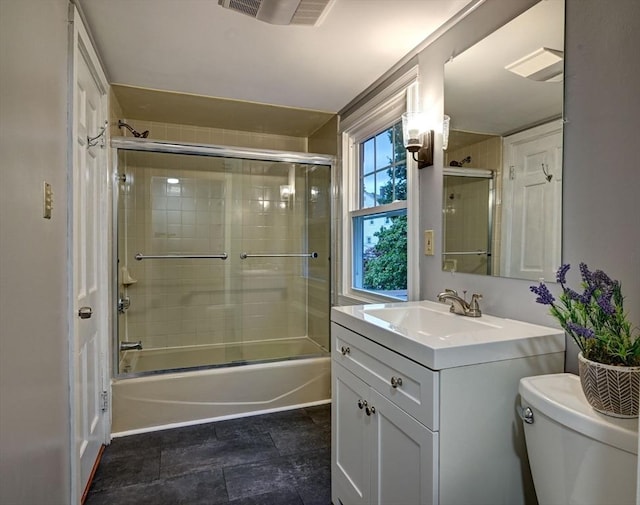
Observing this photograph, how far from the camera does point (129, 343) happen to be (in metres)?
2.81

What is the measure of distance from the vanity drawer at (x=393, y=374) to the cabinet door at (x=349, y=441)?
0.06 m

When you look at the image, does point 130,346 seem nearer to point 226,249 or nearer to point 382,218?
point 226,249

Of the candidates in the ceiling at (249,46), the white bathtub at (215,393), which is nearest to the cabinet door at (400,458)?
the white bathtub at (215,393)

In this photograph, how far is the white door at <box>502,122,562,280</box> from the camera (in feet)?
4.11

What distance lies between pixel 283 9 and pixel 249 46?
16.7 inches

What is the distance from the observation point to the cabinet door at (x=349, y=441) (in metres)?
1.38

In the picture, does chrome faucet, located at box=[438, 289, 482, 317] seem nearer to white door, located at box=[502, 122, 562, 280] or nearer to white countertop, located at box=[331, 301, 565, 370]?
white countertop, located at box=[331, 301, 565, 370]

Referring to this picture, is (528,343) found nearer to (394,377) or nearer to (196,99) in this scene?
(394,377)

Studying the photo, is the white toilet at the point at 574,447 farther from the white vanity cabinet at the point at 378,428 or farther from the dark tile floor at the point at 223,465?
the dark tile floor at the point at 223,465

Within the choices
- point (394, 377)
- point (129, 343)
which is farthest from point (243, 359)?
point (394, 377)

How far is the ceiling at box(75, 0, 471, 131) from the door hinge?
6.13 feet

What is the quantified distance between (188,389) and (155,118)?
82.9 inches

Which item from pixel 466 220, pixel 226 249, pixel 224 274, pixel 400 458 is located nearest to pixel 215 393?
pixel 224 274

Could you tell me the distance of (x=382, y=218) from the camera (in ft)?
8.23
